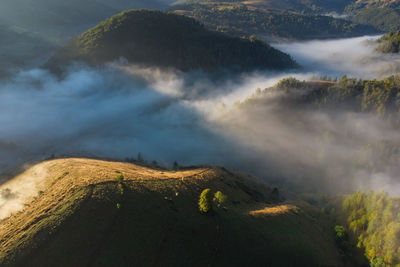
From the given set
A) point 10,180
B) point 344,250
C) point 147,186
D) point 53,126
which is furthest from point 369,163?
point 53,126

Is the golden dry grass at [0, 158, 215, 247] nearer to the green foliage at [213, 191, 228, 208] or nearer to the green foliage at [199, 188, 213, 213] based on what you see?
the green foliage at [213, 191, 228, 208]

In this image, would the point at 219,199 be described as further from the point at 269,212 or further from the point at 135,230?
the point at 135,230

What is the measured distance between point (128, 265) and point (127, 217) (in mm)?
10381

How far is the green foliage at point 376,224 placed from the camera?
87.6 meters

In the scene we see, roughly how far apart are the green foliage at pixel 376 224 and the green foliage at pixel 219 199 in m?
66.7

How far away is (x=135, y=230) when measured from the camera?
50906 millimetres

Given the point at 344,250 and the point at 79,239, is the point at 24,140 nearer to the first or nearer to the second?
the point at 79,239

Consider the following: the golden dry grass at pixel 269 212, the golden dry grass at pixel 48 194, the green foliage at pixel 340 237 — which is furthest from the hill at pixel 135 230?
the green foliage at pixel 340 237

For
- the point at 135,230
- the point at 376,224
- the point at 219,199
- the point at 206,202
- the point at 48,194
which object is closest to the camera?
the point at 135,230

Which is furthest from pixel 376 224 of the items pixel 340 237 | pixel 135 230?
pixel 135 230

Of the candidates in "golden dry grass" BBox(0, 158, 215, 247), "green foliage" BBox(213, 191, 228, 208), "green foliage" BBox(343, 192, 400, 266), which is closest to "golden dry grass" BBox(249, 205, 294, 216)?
"green foliage" BBox(213, 191, 228, 208)

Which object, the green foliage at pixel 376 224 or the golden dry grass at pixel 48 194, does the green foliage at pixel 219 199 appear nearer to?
the golden dry grass at pixel 48 194

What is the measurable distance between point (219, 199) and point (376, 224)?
83719 mm

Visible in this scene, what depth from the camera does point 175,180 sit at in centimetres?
7375
